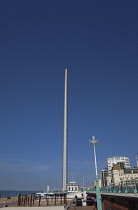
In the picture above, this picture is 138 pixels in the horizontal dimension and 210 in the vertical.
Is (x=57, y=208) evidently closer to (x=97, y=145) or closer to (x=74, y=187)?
(x=97, y=145)

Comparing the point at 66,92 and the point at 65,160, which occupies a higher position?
the point at 66,92

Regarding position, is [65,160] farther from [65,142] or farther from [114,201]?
[114,201]

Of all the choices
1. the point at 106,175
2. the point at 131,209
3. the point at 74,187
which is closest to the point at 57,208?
the point at 131,209

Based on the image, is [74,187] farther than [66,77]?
Yes

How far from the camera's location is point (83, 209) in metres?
53.2

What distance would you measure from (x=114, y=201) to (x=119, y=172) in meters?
137

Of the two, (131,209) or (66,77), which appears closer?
(131,209)

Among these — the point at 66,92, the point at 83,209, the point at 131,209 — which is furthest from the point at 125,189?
the point at 66,92

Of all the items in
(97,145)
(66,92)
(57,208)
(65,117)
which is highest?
(66,92)

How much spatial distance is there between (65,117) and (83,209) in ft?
146

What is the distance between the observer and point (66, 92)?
9612 centimetres

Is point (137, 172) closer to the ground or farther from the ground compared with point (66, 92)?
closer to the ground

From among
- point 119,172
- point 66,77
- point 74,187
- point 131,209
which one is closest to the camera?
point 131,209

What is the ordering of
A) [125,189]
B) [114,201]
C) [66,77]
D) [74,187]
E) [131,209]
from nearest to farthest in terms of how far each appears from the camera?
1. [131,209]
2. [125,189]
3. [114,201]
4. [66,77]
5. [74,187]
